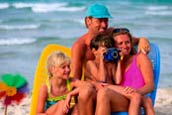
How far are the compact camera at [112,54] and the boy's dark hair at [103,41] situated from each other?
2.3 inches

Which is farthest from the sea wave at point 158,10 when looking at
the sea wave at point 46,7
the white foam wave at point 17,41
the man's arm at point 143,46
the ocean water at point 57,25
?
the man's arm at point 143,46

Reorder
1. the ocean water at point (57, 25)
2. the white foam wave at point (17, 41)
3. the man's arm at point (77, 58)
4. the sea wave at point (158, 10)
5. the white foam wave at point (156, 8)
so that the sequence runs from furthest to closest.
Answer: the white foam wave at point (156, 8), the sea wave at point (158, 10), the white foam wave at point (17, 41), the ocean water at point (57, 25), the man's arm at point (77, 58)

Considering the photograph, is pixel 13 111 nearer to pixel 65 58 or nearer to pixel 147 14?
pixel 65 58

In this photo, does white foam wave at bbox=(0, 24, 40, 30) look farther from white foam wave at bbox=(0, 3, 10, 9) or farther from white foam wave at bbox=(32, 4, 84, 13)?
white foam wave at bbox=(0, 3, 10, 9)

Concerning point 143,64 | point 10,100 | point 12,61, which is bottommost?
point 12,61

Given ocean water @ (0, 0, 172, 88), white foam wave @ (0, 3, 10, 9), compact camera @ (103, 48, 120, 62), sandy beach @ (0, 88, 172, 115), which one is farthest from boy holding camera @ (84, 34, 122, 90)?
white foam wave @ (0, 3, 10, 9)

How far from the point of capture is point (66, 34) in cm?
1357

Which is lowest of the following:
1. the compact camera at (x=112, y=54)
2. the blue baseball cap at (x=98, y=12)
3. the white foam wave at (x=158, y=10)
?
the white foam wave at (x=158, y=10)

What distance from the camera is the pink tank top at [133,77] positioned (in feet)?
12.8

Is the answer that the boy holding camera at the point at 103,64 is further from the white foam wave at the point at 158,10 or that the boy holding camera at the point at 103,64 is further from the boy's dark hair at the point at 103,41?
the white foam wave at the point at 158,10

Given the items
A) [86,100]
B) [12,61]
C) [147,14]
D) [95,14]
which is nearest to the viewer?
[86,100]

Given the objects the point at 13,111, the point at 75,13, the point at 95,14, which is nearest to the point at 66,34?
the point at 75,13

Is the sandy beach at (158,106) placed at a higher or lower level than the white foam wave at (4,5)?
higher

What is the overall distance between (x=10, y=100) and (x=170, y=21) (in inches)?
503
